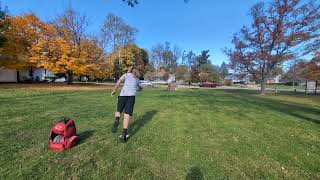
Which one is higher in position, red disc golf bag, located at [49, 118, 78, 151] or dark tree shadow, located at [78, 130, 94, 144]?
red disc golf bag, located at [49, 118, 78, 151]

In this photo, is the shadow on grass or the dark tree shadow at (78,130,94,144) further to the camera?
the shadow on grass

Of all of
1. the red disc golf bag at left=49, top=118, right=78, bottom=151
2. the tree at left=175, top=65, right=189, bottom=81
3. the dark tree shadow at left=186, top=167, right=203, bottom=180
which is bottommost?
the dark tree shadow at left=186, top=167, right=203, bottom=180

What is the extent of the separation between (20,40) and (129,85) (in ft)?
93.8

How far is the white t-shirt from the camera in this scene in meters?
5.46

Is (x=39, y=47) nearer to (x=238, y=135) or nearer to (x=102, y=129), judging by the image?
(x=102, y=129)

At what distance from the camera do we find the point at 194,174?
362cm

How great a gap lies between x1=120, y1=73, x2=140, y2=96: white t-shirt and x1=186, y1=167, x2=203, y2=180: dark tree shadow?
7.95ft

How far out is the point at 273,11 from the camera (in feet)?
81.0

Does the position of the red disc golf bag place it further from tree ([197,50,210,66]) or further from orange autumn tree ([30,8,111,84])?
tree ([197,50,210,66])

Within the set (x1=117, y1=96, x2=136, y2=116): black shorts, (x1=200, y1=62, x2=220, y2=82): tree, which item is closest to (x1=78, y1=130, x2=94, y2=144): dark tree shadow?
(x1=117, y1=96, x2=136, y2=116): black shorts

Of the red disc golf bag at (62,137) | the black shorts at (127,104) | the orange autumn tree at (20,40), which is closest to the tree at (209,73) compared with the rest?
the orange autumn tree at (20,40)

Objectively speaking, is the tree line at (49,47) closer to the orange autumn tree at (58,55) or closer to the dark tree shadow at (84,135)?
the orange autumn tree at (58,55)

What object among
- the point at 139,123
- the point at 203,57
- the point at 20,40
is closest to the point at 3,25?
the point at 20,40

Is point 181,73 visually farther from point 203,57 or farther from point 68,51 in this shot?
point 68,51
